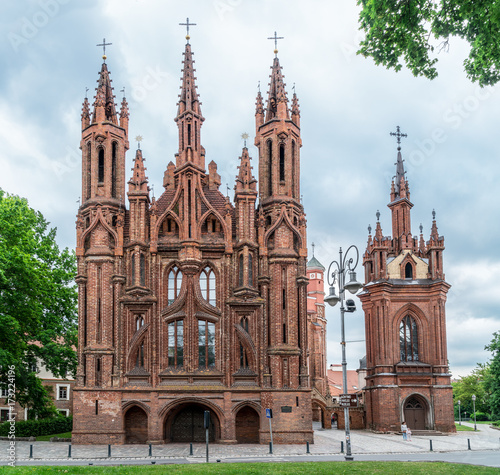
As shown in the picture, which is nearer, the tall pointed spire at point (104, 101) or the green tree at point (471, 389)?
the tall pointed spire at point (104, 101)

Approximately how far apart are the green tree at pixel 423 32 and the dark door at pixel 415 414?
130ft

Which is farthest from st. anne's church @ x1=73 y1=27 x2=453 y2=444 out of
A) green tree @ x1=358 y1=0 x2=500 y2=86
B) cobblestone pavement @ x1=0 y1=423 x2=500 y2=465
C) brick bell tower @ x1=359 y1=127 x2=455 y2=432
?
green tree @ x1=358 y1=0 x2=500 y2=86

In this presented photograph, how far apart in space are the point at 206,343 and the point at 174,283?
425cm

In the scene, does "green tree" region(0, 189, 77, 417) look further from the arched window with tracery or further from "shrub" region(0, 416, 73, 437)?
the arched window with tracery

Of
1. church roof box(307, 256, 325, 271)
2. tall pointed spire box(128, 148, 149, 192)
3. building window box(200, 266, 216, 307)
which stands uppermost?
church roof box(307, 256, 325, 271)

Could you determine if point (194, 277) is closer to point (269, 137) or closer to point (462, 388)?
point (269, 137)

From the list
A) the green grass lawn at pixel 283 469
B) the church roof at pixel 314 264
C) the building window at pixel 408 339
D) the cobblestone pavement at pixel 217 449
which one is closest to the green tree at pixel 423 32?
the green grass lawn at pixel 283 469

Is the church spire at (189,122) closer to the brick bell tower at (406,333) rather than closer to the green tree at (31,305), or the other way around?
the green tree at (31,305)

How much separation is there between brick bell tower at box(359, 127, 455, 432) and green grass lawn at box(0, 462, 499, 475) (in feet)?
94.9

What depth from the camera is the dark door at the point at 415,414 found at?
173 ft

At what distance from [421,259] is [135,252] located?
89.1 feet

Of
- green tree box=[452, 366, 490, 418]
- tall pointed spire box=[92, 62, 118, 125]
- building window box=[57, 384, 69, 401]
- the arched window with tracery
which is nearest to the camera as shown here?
the arched window with tracery

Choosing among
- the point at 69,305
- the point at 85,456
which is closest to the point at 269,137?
the point at 69,305

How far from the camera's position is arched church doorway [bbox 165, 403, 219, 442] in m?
40.2
